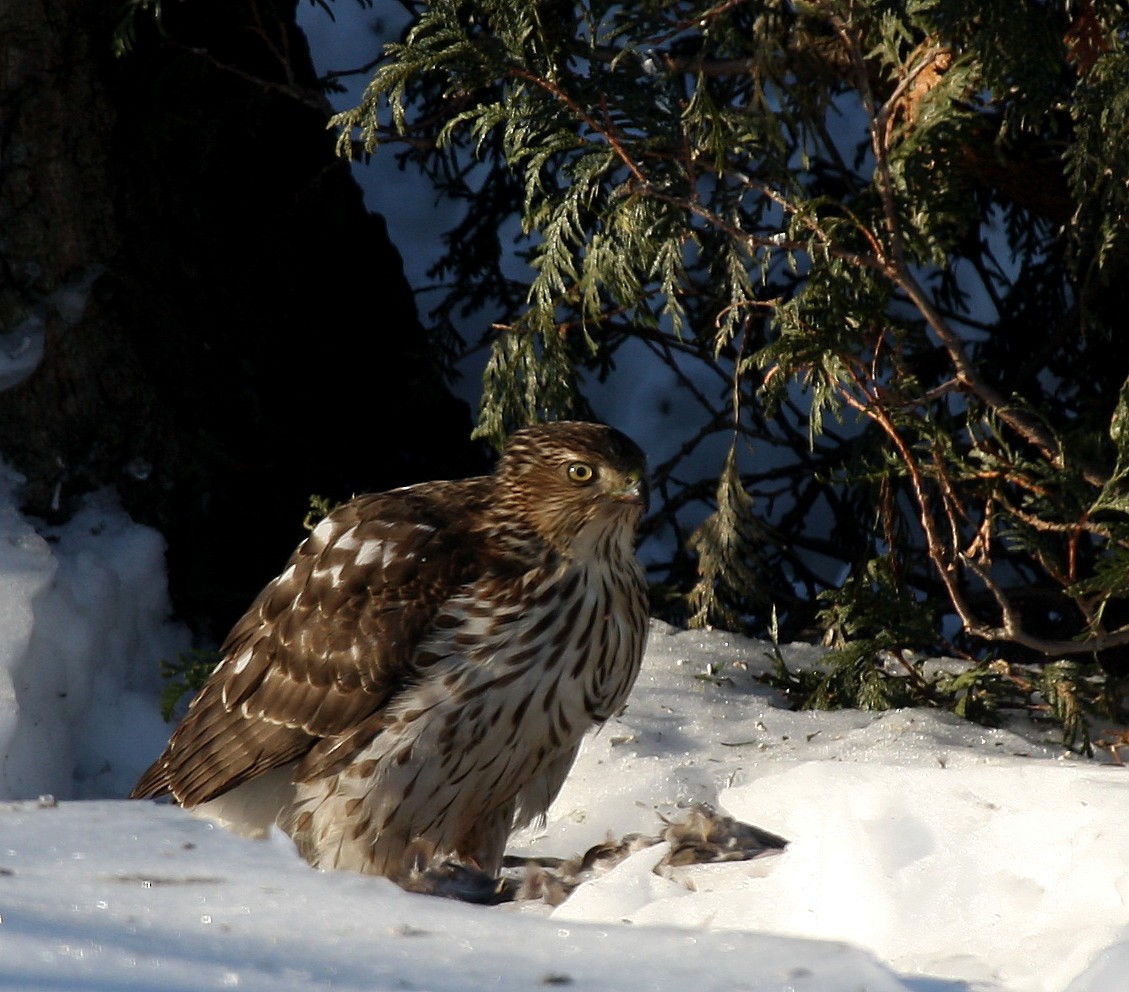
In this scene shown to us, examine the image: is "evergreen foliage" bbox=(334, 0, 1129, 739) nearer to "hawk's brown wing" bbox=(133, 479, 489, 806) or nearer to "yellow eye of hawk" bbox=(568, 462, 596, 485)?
"yellow eye of hawk" bbox=(568, 462, 596, 485)

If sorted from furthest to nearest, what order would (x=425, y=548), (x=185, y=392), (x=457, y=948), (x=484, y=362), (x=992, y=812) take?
(x=484, y=362) < (x=185, y=392) < (x=425, y=548) < (x=992, y=812) < (x=457, y=948)

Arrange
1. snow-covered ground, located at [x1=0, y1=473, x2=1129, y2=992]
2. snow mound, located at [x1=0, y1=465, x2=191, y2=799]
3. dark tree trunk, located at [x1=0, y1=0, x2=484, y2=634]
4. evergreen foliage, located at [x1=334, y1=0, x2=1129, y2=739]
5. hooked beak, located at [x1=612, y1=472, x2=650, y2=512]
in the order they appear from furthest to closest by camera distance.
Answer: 1. dark tree trunk, located at [x1=0, y1=0, x2=484, y2=634]
2. snow mound, located at [x1=0, y1=465, x2=191, y2=799]
3. evergreen foliage, located at [x1=334, y1=0, x2=1129, y2=739]
4. hooked beak, located at [x1=612, y1=472, x2=650, y2=512]
5. snow-covered ground, located at [x1=0, y1=473, x2=1129, y2=992]

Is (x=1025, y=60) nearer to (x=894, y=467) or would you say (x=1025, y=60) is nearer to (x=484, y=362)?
(x=894, y=467)

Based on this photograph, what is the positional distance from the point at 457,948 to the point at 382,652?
1.64 meters

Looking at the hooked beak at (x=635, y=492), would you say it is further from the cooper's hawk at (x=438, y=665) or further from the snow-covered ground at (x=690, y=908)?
the snow-covered ground at (x=690, y=908)

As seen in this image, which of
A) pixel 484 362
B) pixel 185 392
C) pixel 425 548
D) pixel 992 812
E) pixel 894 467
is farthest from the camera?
pixel 484 362

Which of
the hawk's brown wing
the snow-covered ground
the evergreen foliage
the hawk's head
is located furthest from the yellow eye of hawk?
the snow-covered ground

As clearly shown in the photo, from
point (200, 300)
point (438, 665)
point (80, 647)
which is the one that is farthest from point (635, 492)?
point (200, 300)

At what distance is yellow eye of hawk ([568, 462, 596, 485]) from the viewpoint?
3.69m

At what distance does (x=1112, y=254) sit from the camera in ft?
13.3

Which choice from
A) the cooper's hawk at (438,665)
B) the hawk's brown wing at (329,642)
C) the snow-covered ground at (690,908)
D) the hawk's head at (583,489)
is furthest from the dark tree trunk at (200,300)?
the snow-covered ground at (690,908)

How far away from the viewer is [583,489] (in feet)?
12.1

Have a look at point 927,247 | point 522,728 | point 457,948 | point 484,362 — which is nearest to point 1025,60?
point 927,247

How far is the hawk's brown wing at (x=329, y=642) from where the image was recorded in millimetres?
3557
